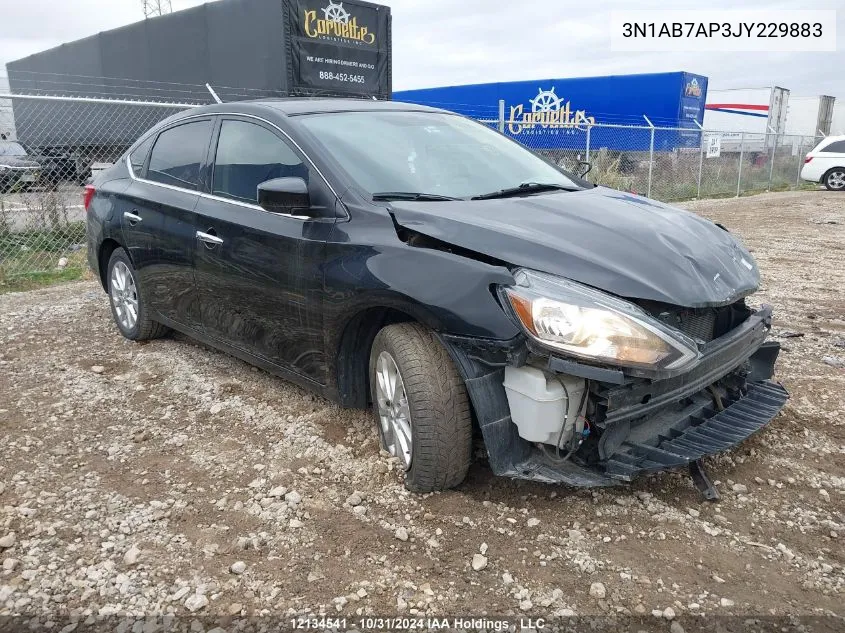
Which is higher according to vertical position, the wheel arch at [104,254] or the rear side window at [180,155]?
the rear side window at [180,155]

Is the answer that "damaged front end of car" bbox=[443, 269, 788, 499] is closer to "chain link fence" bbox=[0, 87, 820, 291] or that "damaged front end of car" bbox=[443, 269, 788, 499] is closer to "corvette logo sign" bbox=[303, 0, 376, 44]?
"chain link fence" bbox=[0, 87, 820, 291]

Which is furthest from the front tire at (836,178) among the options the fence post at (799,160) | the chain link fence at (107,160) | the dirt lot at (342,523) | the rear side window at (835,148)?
the dirt lot at (342,523)

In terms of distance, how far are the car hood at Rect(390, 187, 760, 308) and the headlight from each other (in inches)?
3.6

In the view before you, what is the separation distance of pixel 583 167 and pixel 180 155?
2869 millimetres

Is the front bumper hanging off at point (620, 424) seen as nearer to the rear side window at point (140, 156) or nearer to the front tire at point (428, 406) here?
the front tire at point (428, 406)

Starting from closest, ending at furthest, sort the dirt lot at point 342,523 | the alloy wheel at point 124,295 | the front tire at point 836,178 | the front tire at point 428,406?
the dirt lot at point 342,523 < the front tire at point 428,406 < the alloy wheel at point 124,295 < the front tire at point 836,178

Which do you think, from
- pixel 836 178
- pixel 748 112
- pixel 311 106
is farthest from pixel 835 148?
pixel 311 106

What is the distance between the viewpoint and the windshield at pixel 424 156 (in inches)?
128

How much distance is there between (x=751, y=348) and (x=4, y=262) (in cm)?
772

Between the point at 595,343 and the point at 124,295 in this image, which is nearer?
the point at 595,343

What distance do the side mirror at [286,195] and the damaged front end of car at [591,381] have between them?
103 cm

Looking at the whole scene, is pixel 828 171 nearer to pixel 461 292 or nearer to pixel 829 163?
pixel 829 163

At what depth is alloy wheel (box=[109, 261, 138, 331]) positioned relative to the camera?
486cm

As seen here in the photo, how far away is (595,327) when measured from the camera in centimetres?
238
